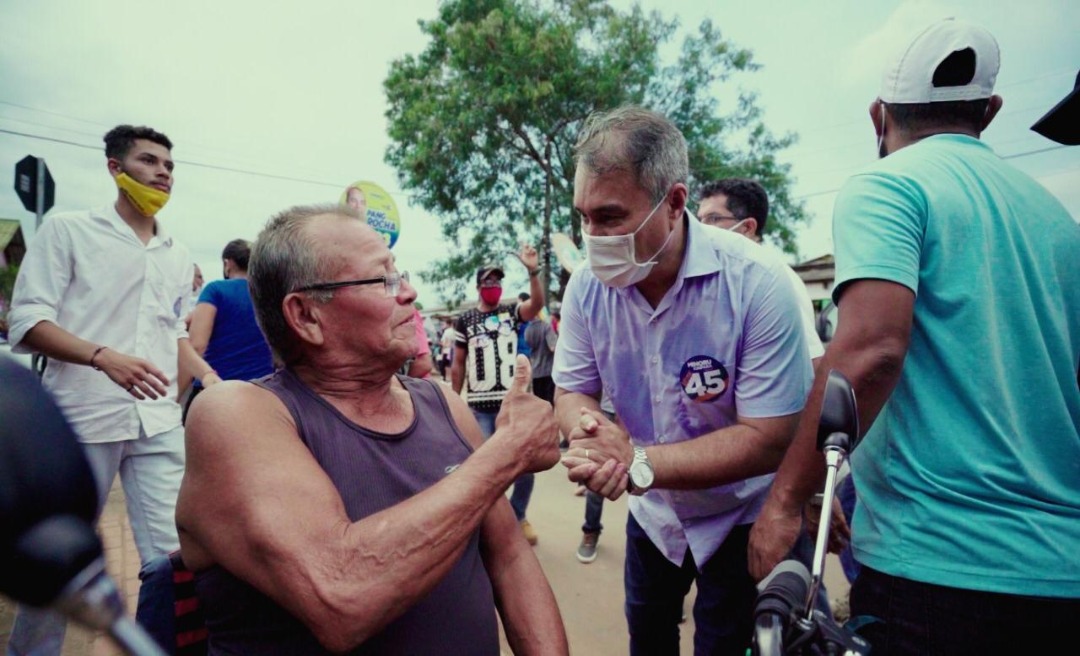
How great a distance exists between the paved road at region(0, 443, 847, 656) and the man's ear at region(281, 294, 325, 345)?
1.35m

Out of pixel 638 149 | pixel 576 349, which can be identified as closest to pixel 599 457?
pixel 576 349

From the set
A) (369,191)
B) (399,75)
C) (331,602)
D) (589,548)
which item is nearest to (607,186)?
(331,602)

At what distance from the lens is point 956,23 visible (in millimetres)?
1421

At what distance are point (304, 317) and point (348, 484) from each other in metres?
0.49

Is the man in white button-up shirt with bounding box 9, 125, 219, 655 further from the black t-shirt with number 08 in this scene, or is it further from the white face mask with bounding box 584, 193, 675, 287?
the black t-shirt with number 08

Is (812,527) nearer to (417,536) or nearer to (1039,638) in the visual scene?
(1039,638)

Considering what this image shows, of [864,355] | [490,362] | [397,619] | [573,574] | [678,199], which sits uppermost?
[678,199]

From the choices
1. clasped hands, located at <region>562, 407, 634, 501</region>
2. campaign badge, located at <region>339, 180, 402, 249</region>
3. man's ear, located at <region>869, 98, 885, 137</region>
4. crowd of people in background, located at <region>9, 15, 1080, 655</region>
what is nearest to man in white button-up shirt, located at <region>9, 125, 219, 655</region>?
crowd of people in background, located at <region>9, 15, 1080, 655</region>

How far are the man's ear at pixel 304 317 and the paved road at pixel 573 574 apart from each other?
1.35 meters

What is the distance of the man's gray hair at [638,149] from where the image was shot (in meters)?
1.86

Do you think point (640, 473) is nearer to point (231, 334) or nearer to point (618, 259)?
point (618, 259)

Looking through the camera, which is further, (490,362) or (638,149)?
(490,362)

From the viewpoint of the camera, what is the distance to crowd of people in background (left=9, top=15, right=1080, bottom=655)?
120 cm

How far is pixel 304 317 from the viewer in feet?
5.21
